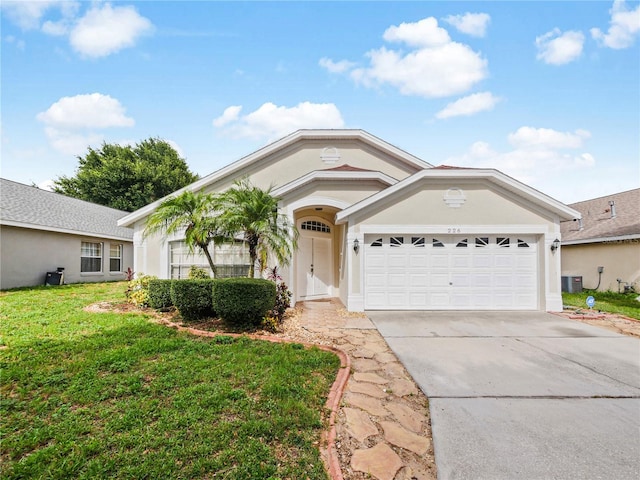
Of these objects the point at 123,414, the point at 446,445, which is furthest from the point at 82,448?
the point at 446,445

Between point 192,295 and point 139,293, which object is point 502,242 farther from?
point 139,293

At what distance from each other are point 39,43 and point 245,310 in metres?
9.33

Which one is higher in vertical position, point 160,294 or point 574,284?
point 160,294

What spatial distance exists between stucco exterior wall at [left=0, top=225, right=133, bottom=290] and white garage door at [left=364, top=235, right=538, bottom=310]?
15.6m

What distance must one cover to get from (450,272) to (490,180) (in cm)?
314

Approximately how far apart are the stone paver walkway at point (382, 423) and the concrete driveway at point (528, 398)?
16 centimetres

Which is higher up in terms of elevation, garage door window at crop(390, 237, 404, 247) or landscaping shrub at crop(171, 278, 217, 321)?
garage door window at crop(390, 237, 404, 247)

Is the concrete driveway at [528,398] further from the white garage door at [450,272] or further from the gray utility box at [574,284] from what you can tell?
the gray utility box at [574,284]

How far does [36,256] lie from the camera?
1431 cm

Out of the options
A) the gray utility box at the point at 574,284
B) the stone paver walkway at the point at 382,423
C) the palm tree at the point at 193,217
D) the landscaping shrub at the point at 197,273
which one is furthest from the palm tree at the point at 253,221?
the gray utility box at the point at 574,284

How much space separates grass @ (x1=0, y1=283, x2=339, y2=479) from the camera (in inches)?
100

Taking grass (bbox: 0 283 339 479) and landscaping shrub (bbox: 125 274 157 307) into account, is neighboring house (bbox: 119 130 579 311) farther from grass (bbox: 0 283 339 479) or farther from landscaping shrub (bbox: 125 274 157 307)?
landscaping shrub (bbox: 125 274 157 307)

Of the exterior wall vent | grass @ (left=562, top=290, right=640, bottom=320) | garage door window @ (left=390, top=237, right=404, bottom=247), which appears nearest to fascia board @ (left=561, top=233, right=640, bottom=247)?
grass @ (left=562, top=290, right=640, bottom=320)

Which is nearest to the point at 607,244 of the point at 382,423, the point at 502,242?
the point at 502,242
